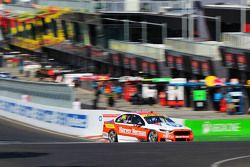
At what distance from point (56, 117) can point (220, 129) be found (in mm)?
8997

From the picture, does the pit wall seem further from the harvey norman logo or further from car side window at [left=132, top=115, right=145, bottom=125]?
car side window at [left=132, top=115, right=145, bottom=125]

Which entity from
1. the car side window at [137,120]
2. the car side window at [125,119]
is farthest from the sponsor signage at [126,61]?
the car side window at [137,120]

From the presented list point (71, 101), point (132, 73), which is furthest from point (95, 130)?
point (132, 73)

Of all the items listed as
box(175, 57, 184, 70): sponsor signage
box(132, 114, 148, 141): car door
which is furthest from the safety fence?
box(132, 114, 148, 141): car door

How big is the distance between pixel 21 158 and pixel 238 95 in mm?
19598

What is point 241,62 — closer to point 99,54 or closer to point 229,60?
Result: point 229,60

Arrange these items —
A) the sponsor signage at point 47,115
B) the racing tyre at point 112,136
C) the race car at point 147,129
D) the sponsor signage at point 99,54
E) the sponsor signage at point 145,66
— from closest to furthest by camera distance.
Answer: the race car at point 147,129, the racing tyre at point 112,136, the sponsor signage at point 47,115, the sponsor signage at point 145,66, the sponsor signage at point 99,54

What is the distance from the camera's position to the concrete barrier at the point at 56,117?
2852 cm

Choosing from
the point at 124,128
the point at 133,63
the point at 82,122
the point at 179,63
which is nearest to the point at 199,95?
the point at 179,63

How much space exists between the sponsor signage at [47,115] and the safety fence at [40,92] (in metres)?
0.82

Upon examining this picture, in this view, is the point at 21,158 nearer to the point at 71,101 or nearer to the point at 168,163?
the point at 168,163

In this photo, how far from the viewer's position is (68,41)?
59.0 meters

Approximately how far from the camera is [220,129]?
26.1 m

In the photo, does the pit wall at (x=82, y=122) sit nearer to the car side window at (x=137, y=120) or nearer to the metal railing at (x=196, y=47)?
the car side window at (x=137, y=120)
